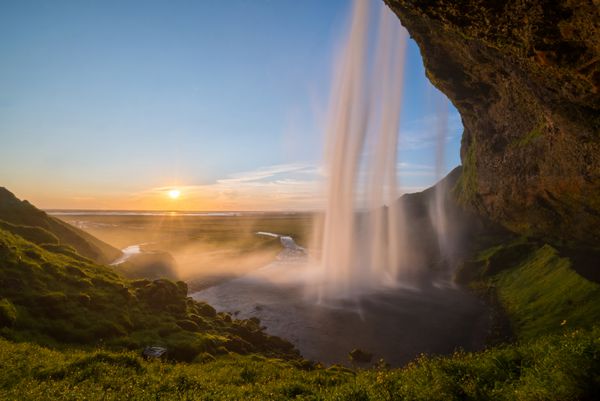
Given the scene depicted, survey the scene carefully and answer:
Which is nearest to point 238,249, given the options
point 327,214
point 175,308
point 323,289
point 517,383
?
point 327,214

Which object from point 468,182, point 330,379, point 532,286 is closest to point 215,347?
point 330,379

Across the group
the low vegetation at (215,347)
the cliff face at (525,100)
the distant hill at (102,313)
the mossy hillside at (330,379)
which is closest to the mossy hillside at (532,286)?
the low vegetation at (215,347)

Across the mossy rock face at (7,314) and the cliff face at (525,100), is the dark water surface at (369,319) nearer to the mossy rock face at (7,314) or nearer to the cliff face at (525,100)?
the cliff face at (525,100)

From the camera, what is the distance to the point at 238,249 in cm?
10944

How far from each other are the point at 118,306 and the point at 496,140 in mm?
65057

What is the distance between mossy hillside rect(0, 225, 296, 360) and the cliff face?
2984 centimetres

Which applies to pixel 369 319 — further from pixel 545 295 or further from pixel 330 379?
pixel 330 379

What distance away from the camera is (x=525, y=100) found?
4278 cm

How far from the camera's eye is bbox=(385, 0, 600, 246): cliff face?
16484mm

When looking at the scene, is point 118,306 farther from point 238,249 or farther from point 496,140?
point 238,249

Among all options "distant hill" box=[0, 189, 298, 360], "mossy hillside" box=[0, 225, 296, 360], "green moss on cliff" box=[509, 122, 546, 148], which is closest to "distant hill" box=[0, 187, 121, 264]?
"distant hill" box=[0, 189, 298, 360]

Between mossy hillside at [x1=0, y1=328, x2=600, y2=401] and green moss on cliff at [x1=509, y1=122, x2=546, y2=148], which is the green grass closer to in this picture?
green moss on cliff at [x1=509, y1=122, x2=546, y2=148]

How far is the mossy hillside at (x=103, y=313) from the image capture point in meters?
28.2

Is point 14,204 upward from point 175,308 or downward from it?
upward
